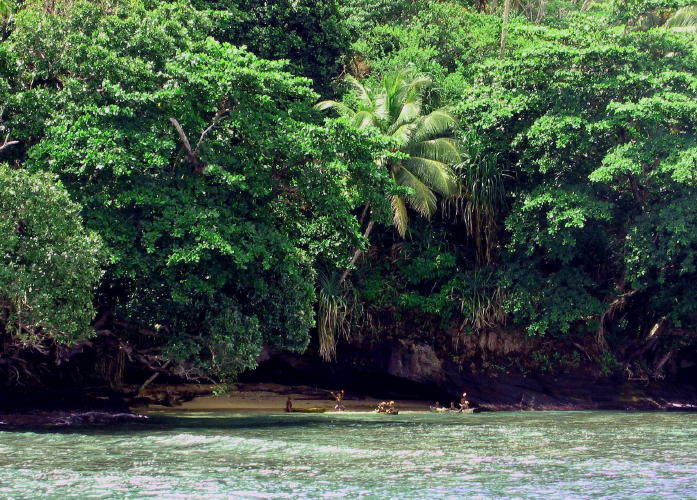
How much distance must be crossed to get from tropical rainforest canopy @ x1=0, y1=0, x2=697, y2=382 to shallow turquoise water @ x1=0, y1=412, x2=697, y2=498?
2319 millimetres

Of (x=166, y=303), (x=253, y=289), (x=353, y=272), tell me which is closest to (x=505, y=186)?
(x=353, y=272)

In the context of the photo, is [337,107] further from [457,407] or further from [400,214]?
[457,407]

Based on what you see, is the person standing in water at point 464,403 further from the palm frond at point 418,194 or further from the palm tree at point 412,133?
the palm frond at point 418,194

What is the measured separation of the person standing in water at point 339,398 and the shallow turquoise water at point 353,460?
414cm

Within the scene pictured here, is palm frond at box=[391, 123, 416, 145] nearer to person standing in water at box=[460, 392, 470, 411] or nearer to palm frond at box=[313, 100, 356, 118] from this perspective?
palm frond at box=[313, 100, 356, 118]

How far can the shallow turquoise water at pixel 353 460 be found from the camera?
43.2 ft

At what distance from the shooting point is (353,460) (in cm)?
1606

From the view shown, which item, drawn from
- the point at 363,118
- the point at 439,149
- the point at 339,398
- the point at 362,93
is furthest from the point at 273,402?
the point at 362,93

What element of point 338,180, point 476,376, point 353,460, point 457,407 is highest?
point 338,180

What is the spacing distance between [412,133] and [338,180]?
23.2 feet

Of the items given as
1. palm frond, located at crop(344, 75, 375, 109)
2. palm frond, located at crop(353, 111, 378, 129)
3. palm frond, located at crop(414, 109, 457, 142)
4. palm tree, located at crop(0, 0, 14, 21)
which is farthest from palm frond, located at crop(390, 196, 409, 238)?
palm tree, located at crop(0, 0, 14, 21)

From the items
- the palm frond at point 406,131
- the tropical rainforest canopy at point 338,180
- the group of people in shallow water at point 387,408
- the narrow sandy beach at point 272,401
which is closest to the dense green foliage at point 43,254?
the tropical rainforest canopy at point 338,180

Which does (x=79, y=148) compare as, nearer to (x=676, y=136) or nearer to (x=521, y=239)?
(x=521, y=239)

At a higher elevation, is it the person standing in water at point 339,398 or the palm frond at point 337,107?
the palm frond at point 337,107
